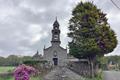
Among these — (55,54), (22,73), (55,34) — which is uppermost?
(55,34)

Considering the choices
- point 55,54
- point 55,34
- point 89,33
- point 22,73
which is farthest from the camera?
point 55,54

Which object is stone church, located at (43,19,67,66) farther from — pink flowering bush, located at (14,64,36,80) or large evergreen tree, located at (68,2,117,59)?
pink flowering bush, located at (14,64,36,80)

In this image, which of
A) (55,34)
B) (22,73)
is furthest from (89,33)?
(22,73)

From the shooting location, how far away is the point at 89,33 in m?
46.6

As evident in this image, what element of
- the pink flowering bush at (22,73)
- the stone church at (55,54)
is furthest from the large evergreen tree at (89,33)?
the pink flowering bush at (22,73)

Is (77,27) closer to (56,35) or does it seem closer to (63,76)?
(63,76)

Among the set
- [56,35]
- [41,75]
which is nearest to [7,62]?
[56,35]

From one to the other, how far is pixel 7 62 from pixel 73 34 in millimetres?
37236

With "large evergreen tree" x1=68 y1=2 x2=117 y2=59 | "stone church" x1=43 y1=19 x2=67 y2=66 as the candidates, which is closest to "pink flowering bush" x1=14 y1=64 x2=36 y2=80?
"large evergreen tree" x1=68 y1=2 x2=117 y2=59

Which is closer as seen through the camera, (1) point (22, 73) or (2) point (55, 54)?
(1) point (22, 73)

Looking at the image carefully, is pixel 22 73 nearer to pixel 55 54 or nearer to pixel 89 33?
pixel 89 33

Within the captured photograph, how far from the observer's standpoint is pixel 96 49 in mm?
45438

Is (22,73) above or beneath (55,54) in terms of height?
beneath

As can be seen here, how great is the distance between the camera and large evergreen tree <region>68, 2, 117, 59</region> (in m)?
46.1
